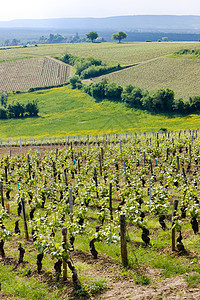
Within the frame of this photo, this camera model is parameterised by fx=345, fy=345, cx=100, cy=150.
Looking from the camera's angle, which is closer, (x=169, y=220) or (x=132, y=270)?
(x=132, y=270)

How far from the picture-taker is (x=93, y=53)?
14600cm

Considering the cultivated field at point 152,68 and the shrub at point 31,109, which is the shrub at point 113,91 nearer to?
the cultivated field at point 152,68

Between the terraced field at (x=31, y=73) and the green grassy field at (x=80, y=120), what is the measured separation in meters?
12.0

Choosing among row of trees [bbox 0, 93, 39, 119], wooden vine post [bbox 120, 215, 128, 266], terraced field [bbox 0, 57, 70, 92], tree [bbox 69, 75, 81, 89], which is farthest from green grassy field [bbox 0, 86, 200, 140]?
wooden vine post [bbox 120, 215, 128, 266]

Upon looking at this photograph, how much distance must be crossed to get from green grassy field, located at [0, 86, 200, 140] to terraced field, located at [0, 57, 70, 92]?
11993 millimetres

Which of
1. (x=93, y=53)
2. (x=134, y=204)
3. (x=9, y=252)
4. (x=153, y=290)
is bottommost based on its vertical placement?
(x=9, y=252)

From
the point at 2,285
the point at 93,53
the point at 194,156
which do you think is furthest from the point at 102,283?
the point at 93,53

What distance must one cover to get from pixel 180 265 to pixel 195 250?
3.89 feet

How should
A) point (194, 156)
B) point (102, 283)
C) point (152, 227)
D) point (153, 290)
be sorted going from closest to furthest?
1. point (153, 290)
2. point (102, 283)
3. point (152, 227)
4. point (194, 156)

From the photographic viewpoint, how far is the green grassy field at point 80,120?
69.6m

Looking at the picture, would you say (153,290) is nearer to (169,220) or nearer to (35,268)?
(35,268)

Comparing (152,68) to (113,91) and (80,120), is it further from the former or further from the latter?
(80,120)

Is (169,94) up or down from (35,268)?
up

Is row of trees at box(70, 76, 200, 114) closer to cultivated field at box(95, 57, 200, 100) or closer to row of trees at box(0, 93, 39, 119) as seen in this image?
cultivated field at box(95, 57, 200, 100)
